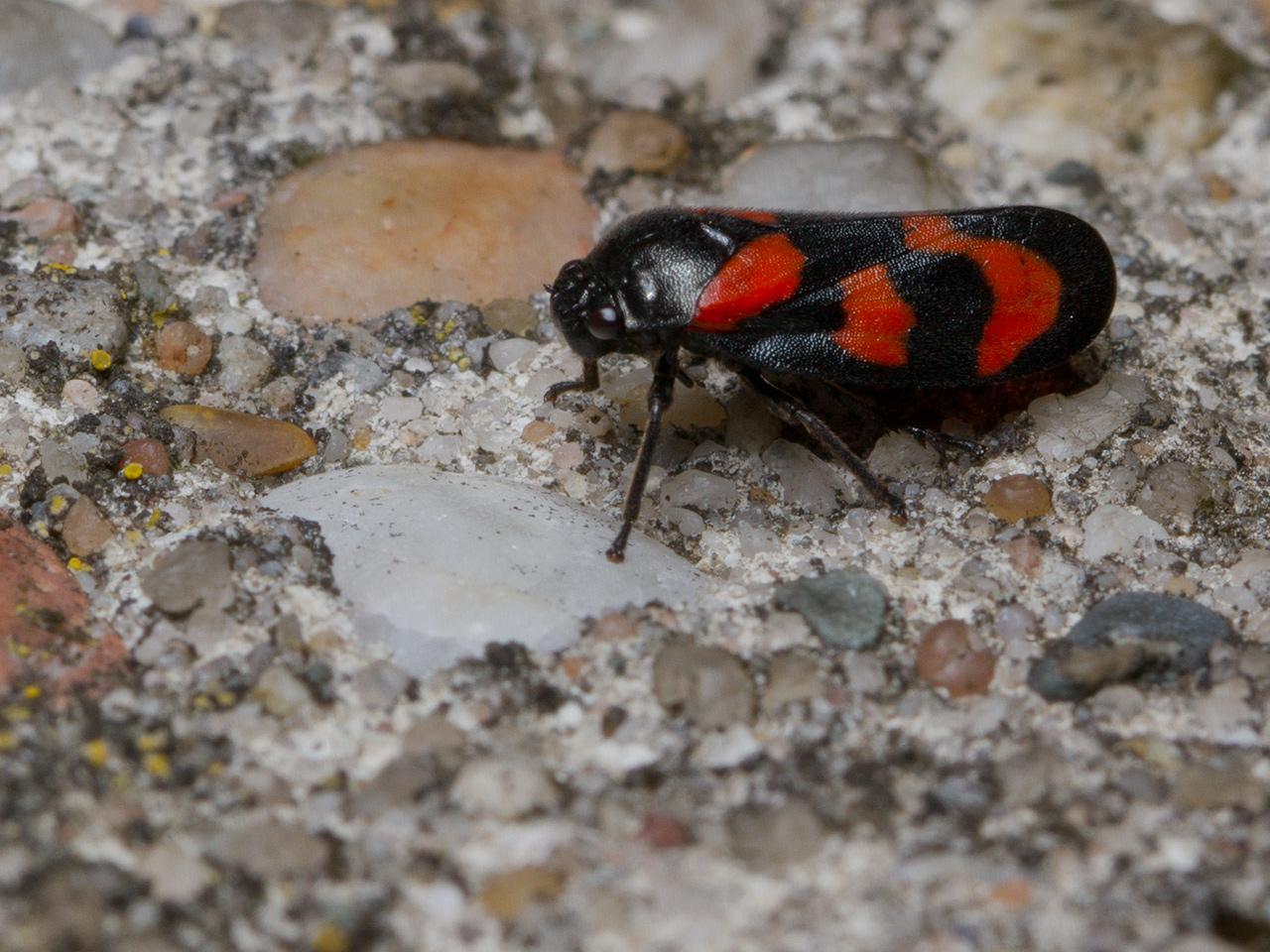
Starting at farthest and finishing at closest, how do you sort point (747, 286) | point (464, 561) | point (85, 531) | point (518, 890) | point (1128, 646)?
point (747, 286)
point (85, 531)
point (464, 561)
point (1128, 646)
point (518, 890)

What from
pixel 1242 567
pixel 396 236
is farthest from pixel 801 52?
pixel 1242 567

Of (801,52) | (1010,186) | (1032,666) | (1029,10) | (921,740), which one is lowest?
(921,740)

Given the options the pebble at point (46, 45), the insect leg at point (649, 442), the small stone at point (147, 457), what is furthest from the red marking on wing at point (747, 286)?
the pebble at point (46, 45)

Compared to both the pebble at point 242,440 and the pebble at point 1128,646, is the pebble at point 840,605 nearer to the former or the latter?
the pebble at point 1128,646

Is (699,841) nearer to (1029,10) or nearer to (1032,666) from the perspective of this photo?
(1032,666)

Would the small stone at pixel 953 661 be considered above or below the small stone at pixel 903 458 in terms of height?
below

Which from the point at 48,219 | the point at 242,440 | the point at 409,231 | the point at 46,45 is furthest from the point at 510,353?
the point at 46,45

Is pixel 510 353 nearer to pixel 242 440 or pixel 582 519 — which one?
pixel 582 519
